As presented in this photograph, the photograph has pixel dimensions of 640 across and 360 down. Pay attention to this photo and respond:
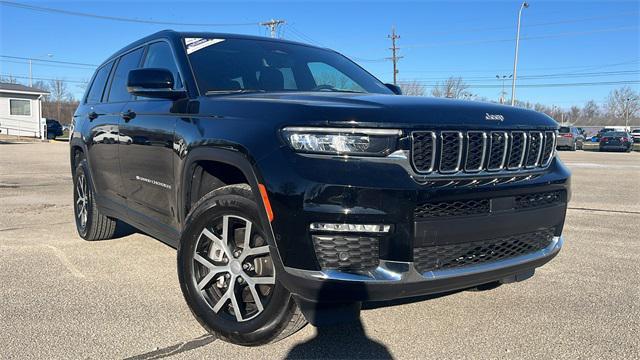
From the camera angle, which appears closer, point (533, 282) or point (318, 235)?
point (318, 235)

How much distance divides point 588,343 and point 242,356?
6.58 ft

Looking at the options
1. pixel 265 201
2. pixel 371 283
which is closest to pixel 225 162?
pixel 265 201

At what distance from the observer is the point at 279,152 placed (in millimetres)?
2557

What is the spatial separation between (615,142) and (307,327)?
116 feet

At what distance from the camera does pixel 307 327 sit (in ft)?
10.6

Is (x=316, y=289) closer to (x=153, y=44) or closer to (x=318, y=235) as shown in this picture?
(x=318, y=235)

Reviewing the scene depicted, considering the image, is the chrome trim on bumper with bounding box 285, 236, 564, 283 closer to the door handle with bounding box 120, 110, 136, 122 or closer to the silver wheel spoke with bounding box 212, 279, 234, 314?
the silver wheel spoke with bounding box 212, 279, 234, 314

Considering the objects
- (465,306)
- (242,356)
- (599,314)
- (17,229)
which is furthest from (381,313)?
(17,229)

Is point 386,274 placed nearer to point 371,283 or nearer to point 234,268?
point 371,283

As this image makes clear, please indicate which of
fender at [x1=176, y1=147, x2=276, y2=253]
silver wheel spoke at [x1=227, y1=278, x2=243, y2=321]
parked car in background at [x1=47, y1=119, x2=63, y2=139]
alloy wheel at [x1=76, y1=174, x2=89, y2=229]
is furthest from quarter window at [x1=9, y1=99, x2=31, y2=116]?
silver wheel spoke at [x1=227, y1=278, x2=243, y2=321]

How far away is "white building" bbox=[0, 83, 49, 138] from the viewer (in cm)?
3686

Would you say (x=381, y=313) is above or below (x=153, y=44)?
below

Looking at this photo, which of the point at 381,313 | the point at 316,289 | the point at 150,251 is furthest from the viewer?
the point at 150,251

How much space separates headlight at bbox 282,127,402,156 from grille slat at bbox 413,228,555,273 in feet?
1.73
